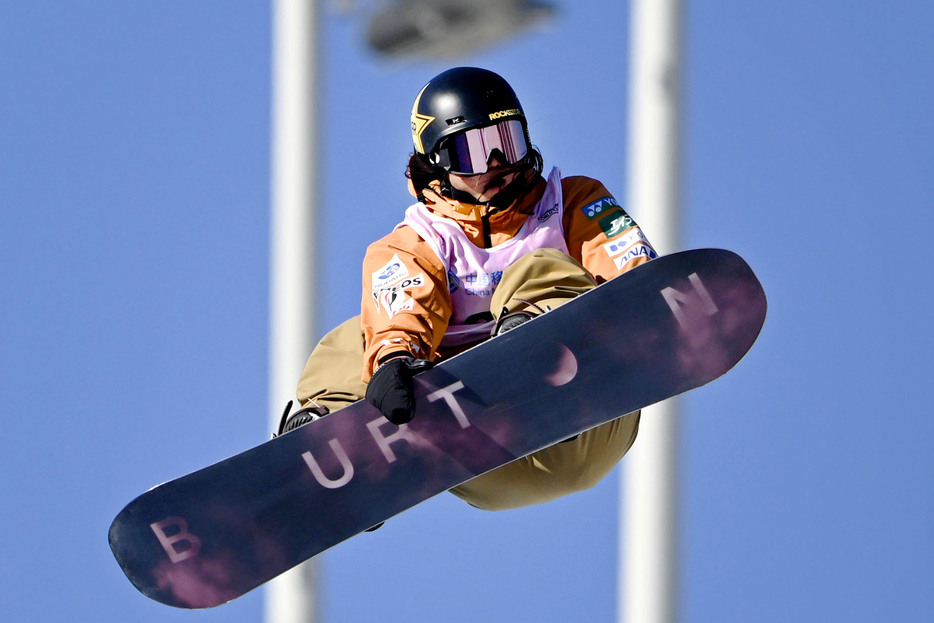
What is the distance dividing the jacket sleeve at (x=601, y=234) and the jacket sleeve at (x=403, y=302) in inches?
19.8

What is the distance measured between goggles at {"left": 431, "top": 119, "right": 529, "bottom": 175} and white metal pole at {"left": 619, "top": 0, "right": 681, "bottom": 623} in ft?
13.0

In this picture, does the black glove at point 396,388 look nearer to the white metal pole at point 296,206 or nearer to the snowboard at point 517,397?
the snowboard at point 517,397

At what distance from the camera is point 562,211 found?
610 centimetres

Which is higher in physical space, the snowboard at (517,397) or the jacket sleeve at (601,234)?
the jacket sleeve at (601,234)

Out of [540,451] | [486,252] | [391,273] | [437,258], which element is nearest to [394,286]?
[391,273]

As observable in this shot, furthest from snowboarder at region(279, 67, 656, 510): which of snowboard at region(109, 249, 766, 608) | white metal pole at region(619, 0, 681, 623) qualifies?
white metal pole at region(619, 0, 681, 623)

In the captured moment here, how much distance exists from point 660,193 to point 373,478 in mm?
4564

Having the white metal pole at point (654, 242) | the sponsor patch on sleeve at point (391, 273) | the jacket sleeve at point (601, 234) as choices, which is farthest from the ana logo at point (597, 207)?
the white metal pole at point (654, 242)

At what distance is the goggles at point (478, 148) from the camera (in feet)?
19.7

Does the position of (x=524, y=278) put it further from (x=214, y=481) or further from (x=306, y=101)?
(x=306, y=101)

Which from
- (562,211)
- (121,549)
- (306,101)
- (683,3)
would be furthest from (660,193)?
(121,549)

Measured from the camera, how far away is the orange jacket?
5754mm

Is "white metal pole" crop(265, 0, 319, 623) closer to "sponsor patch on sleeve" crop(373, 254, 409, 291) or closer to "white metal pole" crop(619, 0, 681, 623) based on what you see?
"white metal pole" crop(619, 0, 681, 623)

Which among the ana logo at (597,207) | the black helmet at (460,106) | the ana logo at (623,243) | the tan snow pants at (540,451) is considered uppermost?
the black helmet at (460,106)
